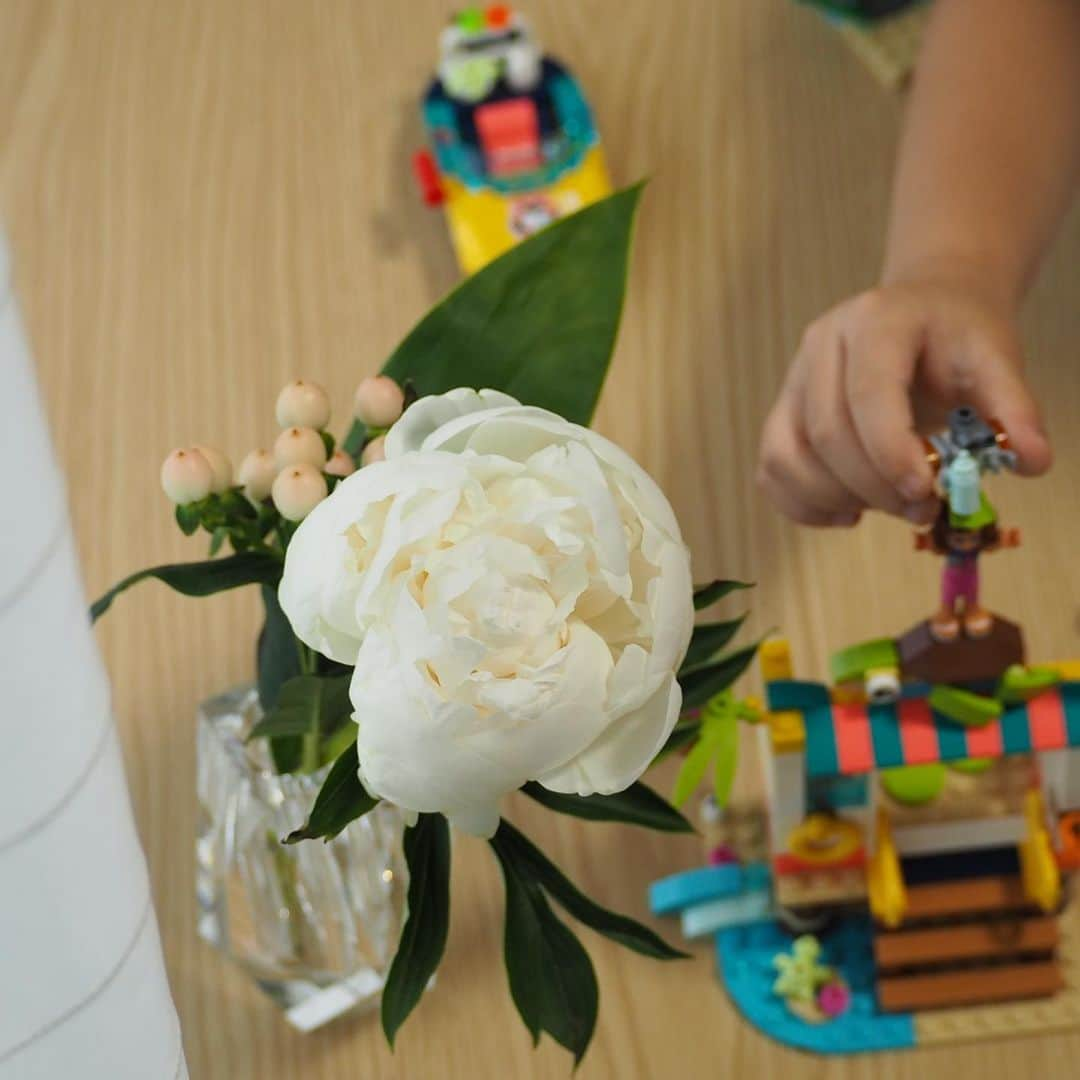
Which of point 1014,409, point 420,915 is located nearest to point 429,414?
point 420,915

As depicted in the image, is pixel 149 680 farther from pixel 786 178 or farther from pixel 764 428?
pixel 786 178

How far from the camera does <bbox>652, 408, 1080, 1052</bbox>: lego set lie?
0.60 metres

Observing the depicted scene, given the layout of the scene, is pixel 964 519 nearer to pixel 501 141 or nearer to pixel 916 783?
pixel 916 783

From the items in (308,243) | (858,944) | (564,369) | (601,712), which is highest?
(308,243)

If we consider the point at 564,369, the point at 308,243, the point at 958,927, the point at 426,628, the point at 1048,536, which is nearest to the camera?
the point at 426,628

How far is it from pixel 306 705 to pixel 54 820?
178 mm

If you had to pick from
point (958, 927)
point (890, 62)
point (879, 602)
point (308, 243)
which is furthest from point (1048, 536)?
point (308, 243)

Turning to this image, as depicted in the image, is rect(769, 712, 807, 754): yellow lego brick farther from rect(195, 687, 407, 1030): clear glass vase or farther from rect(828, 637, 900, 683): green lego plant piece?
rect(195, 687, 407, 1030): clear glass vase

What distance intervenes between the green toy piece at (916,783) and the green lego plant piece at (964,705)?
5 cm

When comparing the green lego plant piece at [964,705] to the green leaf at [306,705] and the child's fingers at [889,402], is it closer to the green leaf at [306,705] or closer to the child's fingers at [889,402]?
the child's fingers at [889,402]

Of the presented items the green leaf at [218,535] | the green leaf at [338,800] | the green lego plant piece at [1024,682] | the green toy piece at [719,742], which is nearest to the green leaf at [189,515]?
the green leaf at [218,535]

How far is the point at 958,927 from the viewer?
653mm

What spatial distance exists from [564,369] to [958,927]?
1.00ft

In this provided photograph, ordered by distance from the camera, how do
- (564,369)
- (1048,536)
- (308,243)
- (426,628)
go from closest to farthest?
(426,628)
(564,369)
(1048,536)
(308,243)
